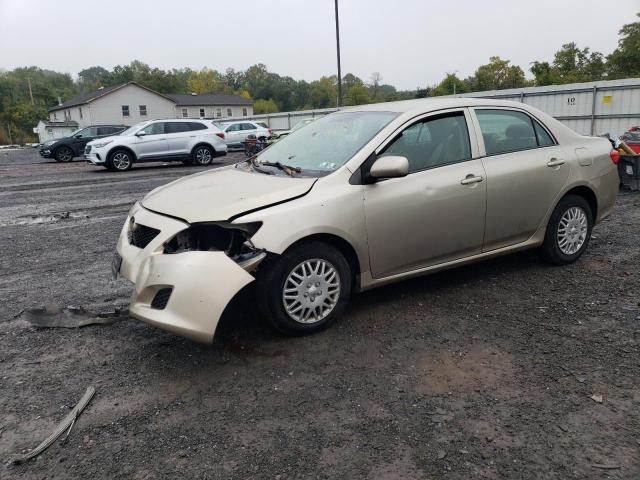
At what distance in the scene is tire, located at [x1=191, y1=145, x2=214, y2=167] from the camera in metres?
18.9

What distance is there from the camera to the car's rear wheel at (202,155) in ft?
62.0

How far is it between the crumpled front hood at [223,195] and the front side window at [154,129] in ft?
48.7

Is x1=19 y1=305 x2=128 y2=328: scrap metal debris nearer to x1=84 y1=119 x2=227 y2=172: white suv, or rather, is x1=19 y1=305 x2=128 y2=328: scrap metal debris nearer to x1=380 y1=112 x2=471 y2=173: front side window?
x1=380 y1=112 x2=471 y2=173: front side window

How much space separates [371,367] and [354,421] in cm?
62

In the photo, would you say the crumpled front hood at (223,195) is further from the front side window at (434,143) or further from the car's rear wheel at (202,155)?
the car's rear wheel at (202,155)

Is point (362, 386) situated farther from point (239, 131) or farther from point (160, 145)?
point (239, 131)

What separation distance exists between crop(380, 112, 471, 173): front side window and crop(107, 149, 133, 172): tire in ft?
50.0

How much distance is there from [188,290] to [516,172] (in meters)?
3.15

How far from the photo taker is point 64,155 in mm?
23578

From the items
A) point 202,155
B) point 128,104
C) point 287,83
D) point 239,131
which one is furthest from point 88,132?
point 287,83

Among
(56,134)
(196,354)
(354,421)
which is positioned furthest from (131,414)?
(56,134)

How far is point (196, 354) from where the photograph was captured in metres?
3.74

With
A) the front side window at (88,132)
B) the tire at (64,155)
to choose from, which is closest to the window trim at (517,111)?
the tire at (64,155)

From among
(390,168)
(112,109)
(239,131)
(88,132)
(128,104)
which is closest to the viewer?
(390,168)
